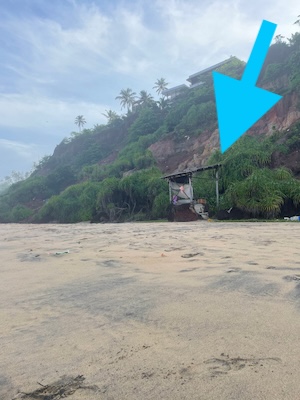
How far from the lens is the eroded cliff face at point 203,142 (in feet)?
78.7

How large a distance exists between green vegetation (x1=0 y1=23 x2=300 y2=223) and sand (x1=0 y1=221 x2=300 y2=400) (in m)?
9.36

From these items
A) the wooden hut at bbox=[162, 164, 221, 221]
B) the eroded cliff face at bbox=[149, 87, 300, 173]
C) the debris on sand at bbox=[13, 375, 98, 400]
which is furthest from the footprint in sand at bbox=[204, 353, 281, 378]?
the eroded cliff face at bbox=[149, 87, 300, 173]

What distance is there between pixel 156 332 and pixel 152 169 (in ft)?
69.3

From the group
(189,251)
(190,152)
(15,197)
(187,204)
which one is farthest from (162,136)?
(189,251)

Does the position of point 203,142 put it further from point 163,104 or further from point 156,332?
point 156,332

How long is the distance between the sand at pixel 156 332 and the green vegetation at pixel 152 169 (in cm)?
936

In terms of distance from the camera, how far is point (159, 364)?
143 centimetres

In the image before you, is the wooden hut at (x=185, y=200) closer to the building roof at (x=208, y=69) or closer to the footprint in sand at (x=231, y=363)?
the footprint in sand at (x=231, y=363)

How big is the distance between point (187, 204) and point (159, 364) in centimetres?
1315

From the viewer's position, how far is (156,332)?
69.4 inches

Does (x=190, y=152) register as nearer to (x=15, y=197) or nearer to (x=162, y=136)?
(x=162, y=136)

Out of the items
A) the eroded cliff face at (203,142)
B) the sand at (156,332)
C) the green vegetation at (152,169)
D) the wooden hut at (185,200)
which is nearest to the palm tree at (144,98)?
the green vegetation at (152,169)

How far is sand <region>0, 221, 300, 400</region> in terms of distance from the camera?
4.21ft

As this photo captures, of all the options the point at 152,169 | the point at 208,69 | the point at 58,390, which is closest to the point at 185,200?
the point at 152,169
